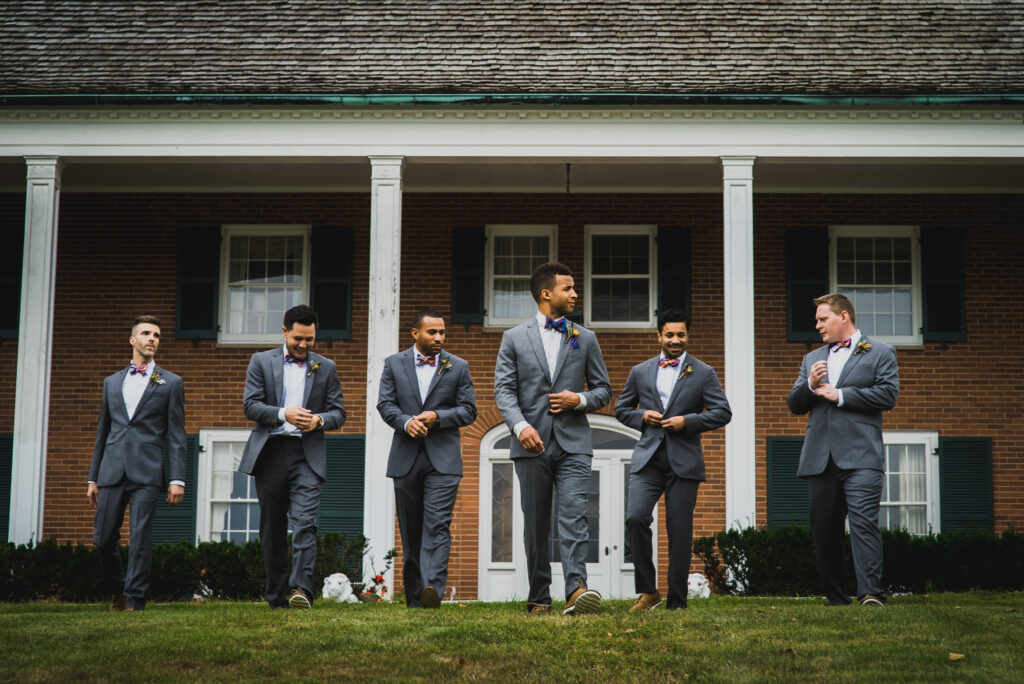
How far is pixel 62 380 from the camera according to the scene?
15797 mm

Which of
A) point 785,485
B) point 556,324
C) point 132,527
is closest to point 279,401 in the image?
point 132,527

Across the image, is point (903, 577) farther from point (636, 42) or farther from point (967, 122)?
point (636, 42)

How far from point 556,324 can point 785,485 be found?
8433mm

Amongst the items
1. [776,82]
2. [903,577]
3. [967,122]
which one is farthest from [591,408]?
[967,122]

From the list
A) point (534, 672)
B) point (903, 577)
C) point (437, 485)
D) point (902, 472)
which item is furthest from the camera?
point (902, 472)

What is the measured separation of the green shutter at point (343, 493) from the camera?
15.3 meters

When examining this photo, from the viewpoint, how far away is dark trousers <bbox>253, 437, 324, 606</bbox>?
27.0 feet

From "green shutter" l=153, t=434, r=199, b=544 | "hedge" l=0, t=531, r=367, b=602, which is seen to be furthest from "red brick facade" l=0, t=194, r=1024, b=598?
"hedge" l=0, t=531, r=367, b=602

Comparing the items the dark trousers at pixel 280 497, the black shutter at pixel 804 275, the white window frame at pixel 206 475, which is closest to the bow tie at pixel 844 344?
the dark trousers at pixel 280 497

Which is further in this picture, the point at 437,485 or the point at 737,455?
the point at 737,455

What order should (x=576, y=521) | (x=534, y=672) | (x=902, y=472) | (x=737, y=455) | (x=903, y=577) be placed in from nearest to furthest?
1. (x=534, y=672)
2. (x=576, y=521)
3. (x=903, y=577)
4. (x=737, y=455)
5. (x=902, y=472)

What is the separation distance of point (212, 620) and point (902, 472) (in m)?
10.4

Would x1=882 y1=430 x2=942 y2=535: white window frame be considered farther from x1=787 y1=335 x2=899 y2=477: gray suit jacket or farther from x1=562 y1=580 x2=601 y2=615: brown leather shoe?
x1=562 y1=580 x2=601 y2=615: brown leather shoe

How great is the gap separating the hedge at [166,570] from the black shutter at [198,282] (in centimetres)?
452
